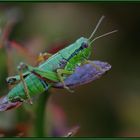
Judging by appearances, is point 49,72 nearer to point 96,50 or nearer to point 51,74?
point 51,74

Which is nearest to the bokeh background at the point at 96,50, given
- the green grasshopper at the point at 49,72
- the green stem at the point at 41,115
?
the green stem at the point at 41,115

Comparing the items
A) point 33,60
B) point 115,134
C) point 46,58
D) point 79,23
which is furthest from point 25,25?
point 46,58

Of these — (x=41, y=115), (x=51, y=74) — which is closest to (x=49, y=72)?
(x=51, y=74)

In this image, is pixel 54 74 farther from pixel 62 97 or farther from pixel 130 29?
pixel 130 29

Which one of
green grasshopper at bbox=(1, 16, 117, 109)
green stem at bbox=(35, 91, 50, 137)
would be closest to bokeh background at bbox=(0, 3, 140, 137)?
green stem at bbox=(35, 91, 50, 137)

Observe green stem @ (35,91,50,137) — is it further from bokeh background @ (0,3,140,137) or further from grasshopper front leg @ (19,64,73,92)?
bokeh background @ (0,3,140,137)

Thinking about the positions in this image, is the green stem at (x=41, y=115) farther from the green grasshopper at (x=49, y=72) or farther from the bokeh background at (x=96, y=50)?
the bokeh background at (x=96, y=50)
